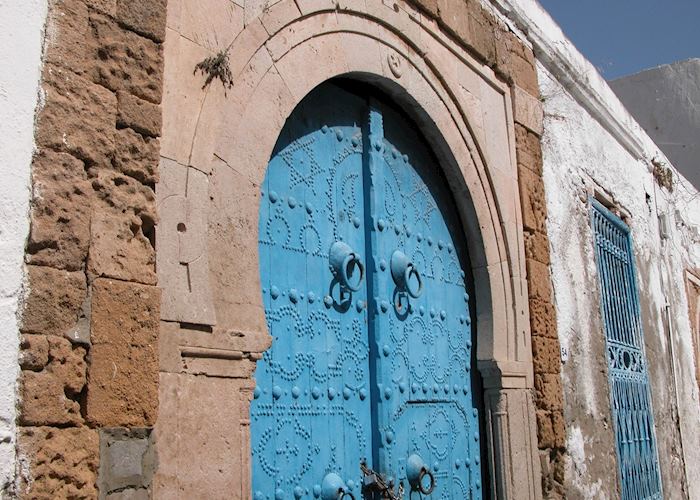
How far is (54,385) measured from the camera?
6.31 ft

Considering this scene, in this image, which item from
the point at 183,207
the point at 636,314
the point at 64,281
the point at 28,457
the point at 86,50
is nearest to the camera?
the point at 28,457

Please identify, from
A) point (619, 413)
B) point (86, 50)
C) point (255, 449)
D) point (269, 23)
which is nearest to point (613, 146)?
point (619, 413)

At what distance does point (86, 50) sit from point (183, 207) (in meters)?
0.51

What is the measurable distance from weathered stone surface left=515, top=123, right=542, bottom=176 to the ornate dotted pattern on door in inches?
26.7

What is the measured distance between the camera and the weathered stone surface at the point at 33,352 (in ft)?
6.19

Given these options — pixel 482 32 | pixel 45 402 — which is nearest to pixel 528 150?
pixel 482 32

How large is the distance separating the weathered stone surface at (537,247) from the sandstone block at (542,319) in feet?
0.78

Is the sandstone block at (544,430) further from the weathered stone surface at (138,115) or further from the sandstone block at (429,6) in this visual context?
the weathered stone surface at (138,115)

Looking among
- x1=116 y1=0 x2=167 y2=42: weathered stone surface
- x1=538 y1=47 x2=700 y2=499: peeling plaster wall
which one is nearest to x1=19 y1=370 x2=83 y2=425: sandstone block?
x1=116 y1=0 x2=167 y2=42: weathered stone surface

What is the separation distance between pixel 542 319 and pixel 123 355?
110 inches

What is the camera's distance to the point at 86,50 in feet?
7.05

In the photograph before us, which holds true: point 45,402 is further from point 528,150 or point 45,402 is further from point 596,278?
point 596,278

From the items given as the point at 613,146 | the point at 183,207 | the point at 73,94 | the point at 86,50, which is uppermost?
the point at 613,146

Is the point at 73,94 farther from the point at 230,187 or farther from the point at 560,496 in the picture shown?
the point at 560,496
